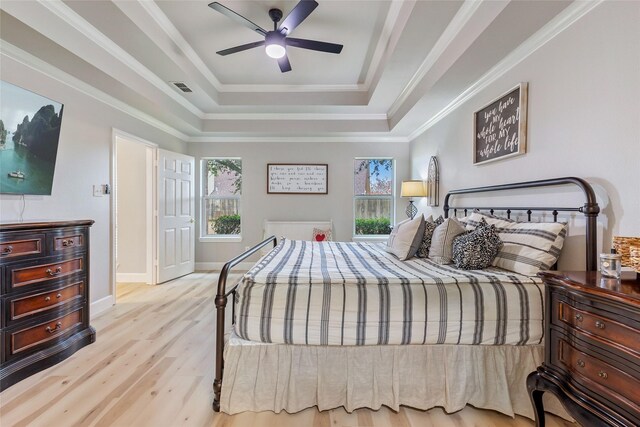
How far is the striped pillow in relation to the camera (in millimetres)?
1765

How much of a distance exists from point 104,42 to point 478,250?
3.53 metres

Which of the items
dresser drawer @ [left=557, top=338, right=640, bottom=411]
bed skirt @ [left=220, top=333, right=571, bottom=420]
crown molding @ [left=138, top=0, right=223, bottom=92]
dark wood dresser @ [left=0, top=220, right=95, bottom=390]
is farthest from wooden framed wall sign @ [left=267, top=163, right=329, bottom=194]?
dresser drawer @ [left=557, top=338, right=640, bottom=411]

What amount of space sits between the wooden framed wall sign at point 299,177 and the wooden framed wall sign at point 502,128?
2.76 metres

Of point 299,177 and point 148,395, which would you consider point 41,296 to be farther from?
point 299,177

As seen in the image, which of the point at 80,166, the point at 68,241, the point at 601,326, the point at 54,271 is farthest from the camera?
the point at 80,166

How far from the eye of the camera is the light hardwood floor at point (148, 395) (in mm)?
1591

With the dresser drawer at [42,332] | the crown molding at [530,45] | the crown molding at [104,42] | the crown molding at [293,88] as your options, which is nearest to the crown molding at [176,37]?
the crown molding at [293,88]

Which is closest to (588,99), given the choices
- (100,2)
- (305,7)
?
(305,7)

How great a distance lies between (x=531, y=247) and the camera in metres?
1.85

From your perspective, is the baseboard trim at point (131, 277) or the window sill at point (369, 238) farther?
the window sill at point (369, 238)

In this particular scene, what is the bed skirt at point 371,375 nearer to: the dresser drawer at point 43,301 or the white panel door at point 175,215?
the dresser drawer at point 43,301

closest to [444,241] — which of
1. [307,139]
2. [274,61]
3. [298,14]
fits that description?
[298,14]

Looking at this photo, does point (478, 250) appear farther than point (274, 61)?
No

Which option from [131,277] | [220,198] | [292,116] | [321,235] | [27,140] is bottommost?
[131,277]
